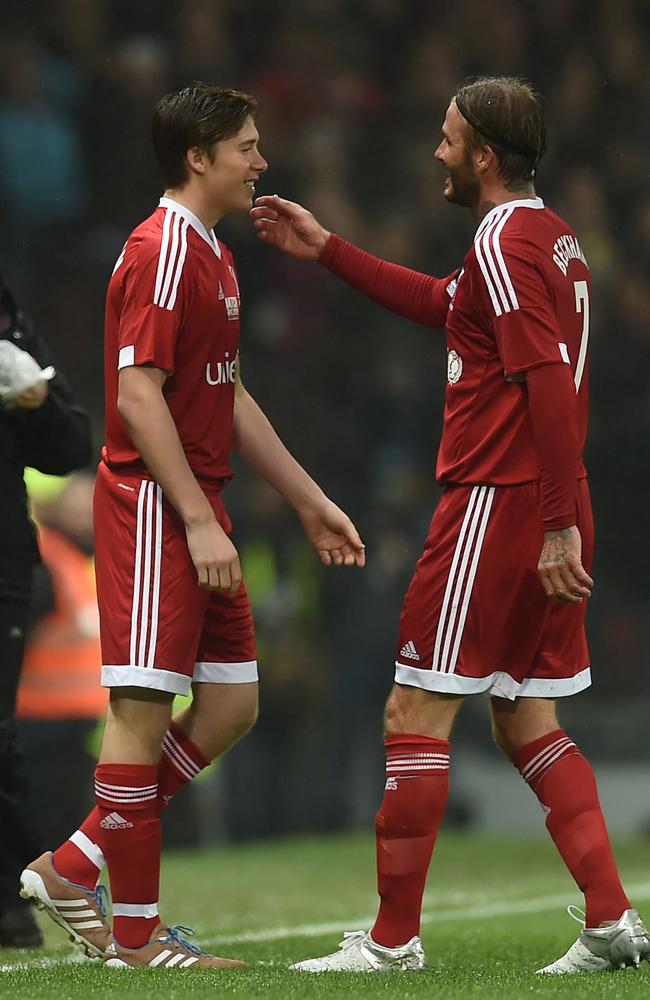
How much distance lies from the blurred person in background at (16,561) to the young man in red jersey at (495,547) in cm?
94

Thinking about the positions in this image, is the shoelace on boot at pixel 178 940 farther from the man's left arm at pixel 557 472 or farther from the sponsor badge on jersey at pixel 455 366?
the sponsor badge on jersey at pixel 455 366

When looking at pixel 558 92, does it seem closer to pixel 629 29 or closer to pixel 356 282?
pixel 629 29

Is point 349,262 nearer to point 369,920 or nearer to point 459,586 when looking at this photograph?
point 459,586

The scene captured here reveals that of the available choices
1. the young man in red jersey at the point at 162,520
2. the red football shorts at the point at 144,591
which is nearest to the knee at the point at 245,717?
the young man in red jersey at the point at 162,520

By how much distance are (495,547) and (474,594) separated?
101 mm

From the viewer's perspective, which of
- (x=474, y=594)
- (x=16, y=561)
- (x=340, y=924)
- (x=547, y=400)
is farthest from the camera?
(x=340, y=924)

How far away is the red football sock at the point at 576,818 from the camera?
11.3ft

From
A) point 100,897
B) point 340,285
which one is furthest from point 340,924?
point 340,285

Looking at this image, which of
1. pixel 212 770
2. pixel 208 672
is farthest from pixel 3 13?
pixel 208 672

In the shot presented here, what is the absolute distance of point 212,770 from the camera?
293 inches

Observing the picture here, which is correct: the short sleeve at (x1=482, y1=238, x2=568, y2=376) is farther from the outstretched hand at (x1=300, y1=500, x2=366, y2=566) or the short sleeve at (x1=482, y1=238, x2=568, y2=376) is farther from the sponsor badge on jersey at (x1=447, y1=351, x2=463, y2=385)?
the outstretched hand at (x1=300, y1=500, x2=366, y2=566)

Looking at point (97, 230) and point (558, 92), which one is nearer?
point (97, 230)

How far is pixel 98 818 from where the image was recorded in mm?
3689

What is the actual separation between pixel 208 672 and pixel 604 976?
102cm
